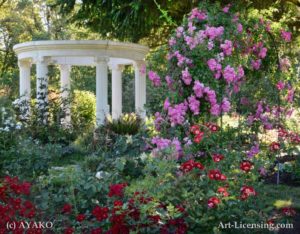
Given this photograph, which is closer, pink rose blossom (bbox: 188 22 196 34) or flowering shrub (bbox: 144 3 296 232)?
flowering shrub (bbox: 144 3 296 232)

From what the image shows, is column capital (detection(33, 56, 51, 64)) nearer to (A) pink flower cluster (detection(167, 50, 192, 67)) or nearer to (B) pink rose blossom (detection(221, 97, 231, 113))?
(A) pink flower cluster (detection(167, 50, 192, 67))

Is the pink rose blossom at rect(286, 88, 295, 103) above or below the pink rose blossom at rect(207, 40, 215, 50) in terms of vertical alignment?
below

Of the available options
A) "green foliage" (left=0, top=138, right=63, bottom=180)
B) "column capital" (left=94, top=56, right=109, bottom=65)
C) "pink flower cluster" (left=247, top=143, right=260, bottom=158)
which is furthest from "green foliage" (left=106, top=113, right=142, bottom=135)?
"pink flower cluster" (left=247, top=143, right=260, bottom=158)

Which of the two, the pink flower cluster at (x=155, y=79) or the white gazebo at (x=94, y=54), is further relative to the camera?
the white gazebo at (x=94, y=54)

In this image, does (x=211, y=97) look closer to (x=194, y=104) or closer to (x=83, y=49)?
(x=194, y=104)

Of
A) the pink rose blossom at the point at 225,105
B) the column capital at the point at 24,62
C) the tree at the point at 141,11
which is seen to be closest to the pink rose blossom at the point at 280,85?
the pink rose blossom at the point at 225,105

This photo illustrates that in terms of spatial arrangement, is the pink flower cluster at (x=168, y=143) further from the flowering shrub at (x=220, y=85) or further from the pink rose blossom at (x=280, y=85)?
the pink rose blossom at (x=280, y=85)

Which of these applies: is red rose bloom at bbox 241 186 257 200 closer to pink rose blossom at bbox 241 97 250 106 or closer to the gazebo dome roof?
pink rose blossom at bbox 241 97 250 106

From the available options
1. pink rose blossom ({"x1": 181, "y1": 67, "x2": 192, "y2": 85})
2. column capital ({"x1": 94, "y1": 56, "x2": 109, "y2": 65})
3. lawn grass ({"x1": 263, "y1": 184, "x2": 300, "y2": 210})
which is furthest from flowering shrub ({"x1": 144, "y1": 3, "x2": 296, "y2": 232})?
column capital ({"x1": 94, "y1": 56, "x2": 109, "y2": 65})

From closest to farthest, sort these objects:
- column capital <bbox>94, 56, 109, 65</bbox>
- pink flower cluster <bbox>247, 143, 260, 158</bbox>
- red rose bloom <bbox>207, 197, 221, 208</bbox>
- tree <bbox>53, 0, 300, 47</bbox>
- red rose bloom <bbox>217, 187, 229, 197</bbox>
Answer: red rose bloom <bbox>207, 197, 221, 208</bbox> < red rose bloom <bbox>217, 187, 229, 197</bbox> < pink flower cluster <bbox>247, 143, 260, 158</bbox> < tree <bbox>53, 0, 300, 47</bbox> < column capital <bbox>94, 56, 109, 65</bbox>

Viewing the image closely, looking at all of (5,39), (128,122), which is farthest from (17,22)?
(128,122)

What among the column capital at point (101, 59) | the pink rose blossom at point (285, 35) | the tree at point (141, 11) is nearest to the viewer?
the pink rose blossom at point (285, 35)

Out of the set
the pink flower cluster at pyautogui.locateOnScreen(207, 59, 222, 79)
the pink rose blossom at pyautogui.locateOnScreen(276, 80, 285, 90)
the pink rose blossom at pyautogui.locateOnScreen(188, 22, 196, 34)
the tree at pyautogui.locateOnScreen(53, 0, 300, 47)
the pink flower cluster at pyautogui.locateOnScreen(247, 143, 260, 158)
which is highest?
the tree at pyautogui.locateOnScreen(53, 0, 300, 47)

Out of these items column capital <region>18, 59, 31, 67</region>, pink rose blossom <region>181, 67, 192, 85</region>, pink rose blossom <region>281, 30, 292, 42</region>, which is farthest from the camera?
column capital <region>18, 59, 31, 67</region>
